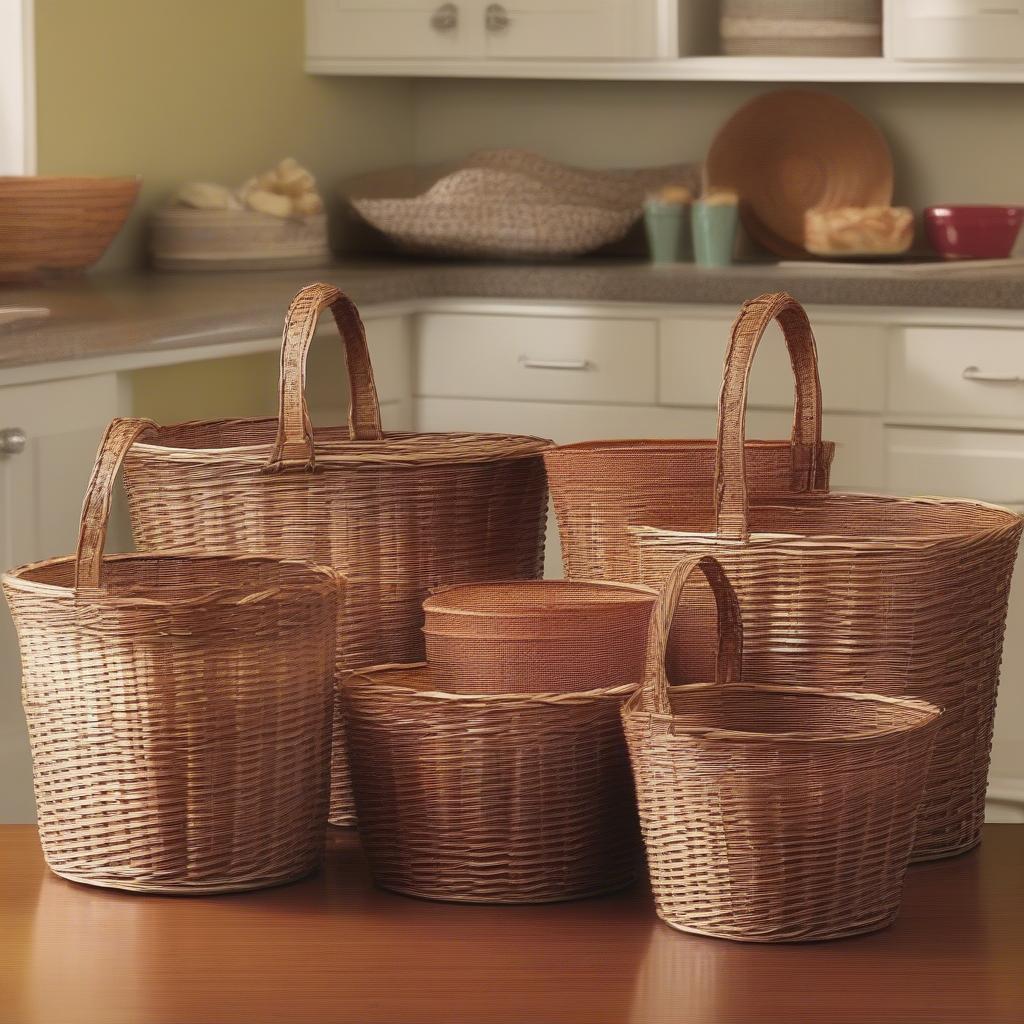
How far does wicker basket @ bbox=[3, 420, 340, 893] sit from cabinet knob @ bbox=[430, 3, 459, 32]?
2.89 m

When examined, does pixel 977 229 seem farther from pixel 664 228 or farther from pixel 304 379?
pixel 304 379

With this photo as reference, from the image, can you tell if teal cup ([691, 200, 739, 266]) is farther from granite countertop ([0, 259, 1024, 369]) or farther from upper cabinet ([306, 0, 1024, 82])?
upper cabinet ([306, 0, 1024, 82])

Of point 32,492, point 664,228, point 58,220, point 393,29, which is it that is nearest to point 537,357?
point 664,228

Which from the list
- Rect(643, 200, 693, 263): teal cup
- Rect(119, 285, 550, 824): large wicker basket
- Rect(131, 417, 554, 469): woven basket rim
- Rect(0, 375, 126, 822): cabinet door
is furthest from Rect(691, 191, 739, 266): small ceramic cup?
Rect(119, 285, 550, 824): large wicker basket

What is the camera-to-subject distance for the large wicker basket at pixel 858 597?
2.98 ft

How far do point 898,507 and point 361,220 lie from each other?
2.88 metres

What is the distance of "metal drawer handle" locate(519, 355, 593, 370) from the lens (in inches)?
124

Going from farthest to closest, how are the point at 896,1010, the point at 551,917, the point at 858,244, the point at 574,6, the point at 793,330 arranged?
the point at 574,6, the point at 858,244, the point at 793,330, the point at 551,917, the point at 896,1010

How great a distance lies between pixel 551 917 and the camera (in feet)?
2.77

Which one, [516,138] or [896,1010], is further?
[516,138]

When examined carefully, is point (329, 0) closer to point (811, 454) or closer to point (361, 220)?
point (361, 220)

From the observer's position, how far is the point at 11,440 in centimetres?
217

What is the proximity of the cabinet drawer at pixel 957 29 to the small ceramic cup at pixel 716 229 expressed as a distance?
403 millimetres

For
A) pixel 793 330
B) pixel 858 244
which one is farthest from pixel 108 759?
pixel 858 244
